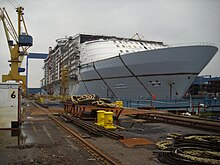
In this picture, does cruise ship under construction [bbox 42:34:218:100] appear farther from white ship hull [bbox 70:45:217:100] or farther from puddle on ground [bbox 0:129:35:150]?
puddle on ground [bbox 0:129:35:150]

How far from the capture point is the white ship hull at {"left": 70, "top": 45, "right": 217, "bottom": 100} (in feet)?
76.8

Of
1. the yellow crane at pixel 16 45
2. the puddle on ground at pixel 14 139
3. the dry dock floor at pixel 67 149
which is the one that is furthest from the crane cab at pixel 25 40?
the dry dock floor at pixel 67 149

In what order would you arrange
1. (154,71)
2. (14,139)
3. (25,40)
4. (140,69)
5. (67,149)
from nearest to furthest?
1. (67,149)
2. (14,139)
3. (154,71)
4. (140,69)
5. (25,40)

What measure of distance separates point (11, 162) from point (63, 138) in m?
2.83

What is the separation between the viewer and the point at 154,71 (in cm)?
2502

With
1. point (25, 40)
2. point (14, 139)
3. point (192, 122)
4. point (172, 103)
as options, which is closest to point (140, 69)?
point (172, 103)

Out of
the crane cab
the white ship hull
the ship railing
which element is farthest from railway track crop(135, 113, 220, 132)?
the crane cab

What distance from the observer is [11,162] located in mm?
4953

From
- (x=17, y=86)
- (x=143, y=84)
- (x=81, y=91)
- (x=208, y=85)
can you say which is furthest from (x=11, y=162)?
(x=208, y=85)

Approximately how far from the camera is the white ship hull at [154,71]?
2342 centimetres

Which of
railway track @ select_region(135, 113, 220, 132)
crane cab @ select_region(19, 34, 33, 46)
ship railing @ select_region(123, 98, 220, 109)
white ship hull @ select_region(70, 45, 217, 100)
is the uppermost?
crane cab @ select_region(19, 34, 33, 46)

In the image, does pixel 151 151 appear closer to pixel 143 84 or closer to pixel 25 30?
pixel 143 84

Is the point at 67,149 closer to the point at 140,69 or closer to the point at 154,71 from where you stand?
the point at 154,71

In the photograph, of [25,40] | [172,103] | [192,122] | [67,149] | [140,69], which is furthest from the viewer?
[25,40]
